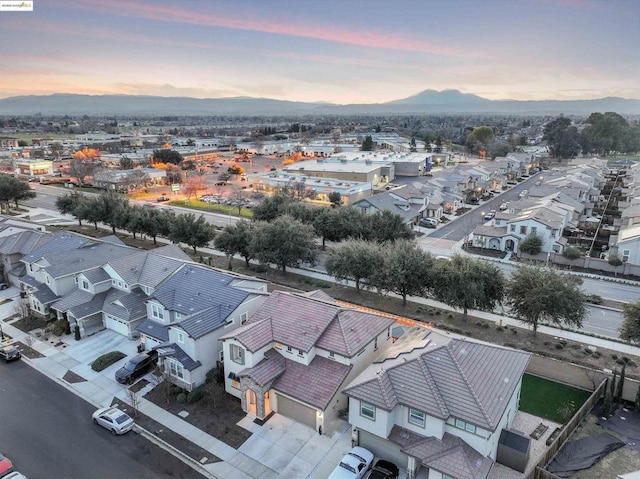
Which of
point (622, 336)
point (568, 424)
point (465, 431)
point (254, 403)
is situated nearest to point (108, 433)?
point (254, 403)

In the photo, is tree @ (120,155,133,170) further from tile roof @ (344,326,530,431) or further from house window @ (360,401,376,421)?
house window @ (360,401,376,421)

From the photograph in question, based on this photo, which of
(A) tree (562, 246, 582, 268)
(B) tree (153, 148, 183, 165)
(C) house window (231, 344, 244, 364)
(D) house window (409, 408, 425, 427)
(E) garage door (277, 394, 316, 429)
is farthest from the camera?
(B) tree (153, 148, 183, 165)

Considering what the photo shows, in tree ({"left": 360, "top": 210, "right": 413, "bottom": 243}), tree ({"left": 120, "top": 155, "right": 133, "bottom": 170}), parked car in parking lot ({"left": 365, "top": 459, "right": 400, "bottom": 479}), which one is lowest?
parked car in parking lot ({"left": 365, "top": 459, "right": 400, "bottom": 479})

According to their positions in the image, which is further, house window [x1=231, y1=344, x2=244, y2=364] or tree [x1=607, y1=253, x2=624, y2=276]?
tree [x1=607, y1=253, x2=624, y2=276]

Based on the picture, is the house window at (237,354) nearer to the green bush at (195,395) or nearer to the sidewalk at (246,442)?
the green bush at (195,395)

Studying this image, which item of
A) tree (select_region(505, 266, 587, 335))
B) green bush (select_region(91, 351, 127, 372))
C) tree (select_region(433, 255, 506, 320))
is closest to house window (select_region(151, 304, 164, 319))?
green bush (select_region(91, 351, 127, 372))

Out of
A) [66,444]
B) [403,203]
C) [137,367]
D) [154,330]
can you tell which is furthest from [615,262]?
[66,444]

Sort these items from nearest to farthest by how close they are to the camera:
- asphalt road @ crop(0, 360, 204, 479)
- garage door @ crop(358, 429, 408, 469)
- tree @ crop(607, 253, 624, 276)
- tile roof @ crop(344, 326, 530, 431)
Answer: tile roof @ crop(344, 326, 530, 431)
asphalt road @ crop(0, 360, 204, 479)
garage door @ crop(358, 429, 408, 469)
tree @ crop(607, 253, 624, 276)

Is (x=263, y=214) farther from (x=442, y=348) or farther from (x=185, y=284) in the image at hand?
(x=442, y=348)

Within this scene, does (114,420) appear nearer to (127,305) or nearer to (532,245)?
(127,305)
